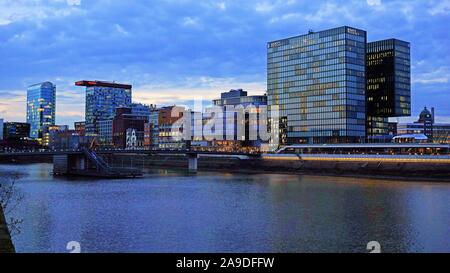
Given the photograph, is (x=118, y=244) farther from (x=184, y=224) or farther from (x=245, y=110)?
(x=245, y=110)

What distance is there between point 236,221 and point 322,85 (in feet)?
419

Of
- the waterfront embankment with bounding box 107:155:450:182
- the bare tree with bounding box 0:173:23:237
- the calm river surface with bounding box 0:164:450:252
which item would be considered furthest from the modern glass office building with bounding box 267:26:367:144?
the bare tree with bounding box 0:173:23:237

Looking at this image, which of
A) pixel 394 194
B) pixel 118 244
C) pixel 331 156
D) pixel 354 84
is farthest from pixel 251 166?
pixel 118 244

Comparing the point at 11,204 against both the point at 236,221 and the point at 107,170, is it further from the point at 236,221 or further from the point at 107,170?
the point at 107,170

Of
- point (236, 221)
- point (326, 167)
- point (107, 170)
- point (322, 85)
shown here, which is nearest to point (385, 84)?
point (322, 85)

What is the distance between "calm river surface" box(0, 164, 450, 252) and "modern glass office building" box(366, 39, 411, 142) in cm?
11065

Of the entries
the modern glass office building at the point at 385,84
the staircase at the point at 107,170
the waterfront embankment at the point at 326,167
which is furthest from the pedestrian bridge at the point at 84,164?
the modern glass office building at the point at 385,84

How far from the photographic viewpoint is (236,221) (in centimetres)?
4284

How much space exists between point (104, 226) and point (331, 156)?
304 feet

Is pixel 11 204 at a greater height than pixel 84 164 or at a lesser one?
lesser

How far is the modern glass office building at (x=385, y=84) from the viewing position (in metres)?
172

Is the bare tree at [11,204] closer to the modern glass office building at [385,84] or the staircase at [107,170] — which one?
the staircase at [107,170]

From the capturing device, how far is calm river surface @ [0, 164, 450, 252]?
1313 inches

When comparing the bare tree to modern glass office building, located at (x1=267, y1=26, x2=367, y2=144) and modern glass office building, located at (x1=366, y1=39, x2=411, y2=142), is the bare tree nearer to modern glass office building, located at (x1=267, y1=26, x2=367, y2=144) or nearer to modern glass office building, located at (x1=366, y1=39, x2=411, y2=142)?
modern glass office building, located at (x1=267, y1=26, x2=367, y2=144)
